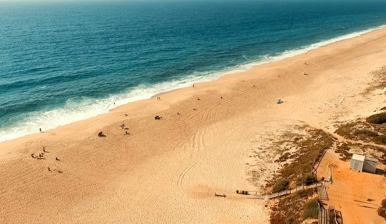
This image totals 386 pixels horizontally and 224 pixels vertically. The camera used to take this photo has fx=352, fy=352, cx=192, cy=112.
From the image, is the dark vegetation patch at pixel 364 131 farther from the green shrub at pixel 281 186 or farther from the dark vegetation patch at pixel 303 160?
the green shrub at pixel 281 186

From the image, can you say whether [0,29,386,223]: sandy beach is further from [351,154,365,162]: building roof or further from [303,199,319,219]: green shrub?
[303,199,319,219]: green shrub

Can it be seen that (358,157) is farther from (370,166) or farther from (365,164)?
(370,166)

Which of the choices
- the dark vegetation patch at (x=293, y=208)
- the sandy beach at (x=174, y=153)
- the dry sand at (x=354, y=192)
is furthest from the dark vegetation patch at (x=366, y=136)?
the dark vegetation patch at (x=293, y=208)

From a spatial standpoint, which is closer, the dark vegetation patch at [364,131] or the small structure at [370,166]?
the small structure at [370,166]

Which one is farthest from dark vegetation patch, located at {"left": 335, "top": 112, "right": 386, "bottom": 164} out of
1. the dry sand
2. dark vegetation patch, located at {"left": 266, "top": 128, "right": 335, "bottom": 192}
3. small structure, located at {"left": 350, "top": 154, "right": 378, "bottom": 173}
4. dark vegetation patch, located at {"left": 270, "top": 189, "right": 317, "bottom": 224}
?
dark vegetation patch, located at {"left": 270, "top": 189, "right": 317, "bottom": 224}

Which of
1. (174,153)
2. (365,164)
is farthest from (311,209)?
(174,153)

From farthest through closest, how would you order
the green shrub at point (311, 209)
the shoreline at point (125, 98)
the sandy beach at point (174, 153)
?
the shoreline at point (125, 98) < the sandy beach at point (174, 153) < the green shrub at point (311, 209)
